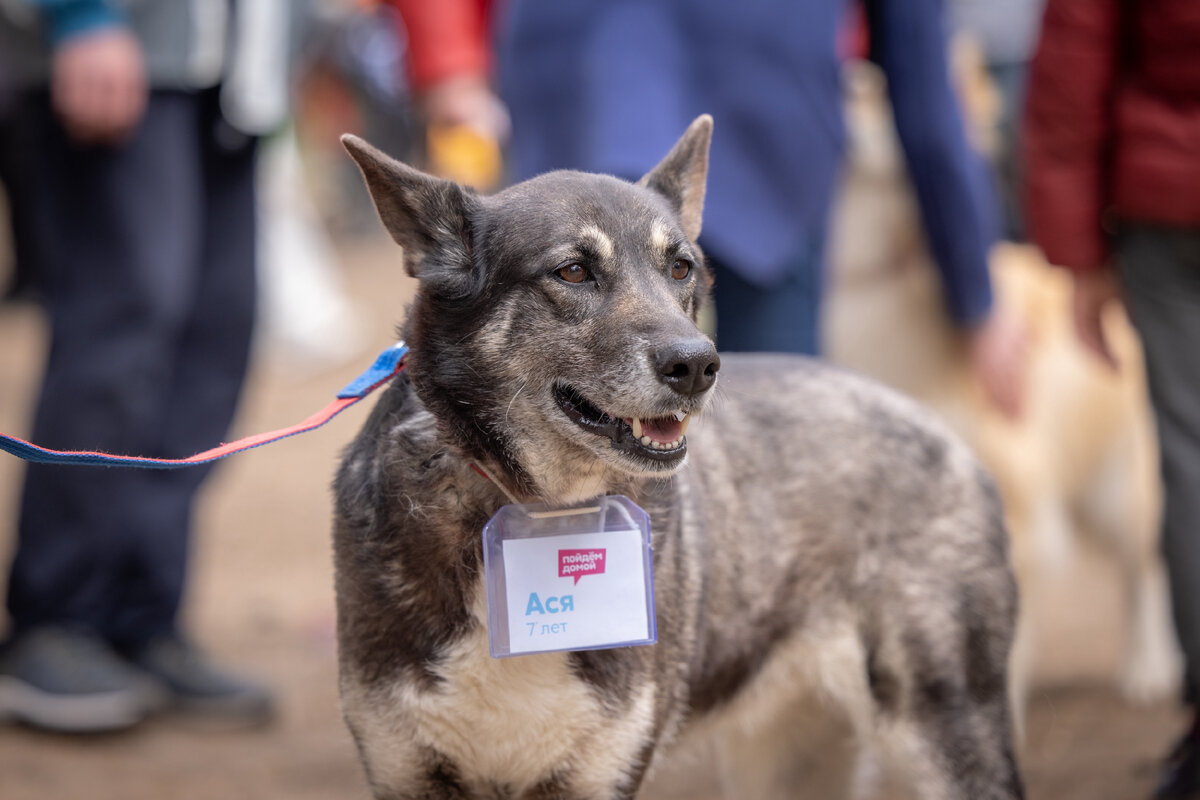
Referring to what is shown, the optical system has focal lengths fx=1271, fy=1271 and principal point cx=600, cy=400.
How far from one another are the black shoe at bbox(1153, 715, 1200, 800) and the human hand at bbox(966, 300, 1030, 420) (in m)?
1.18

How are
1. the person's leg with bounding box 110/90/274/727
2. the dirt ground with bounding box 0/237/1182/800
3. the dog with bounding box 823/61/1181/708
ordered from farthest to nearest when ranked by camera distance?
the dog with bounding box 823/61/1181/708 → the person's leg with bounding box 110/90/274/727 → the dirt ground with bounding box 0/237/1182/800

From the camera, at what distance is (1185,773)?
350 cm

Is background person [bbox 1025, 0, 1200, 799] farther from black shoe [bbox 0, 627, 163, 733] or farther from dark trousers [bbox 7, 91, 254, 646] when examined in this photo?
black shoe [bbox 0, 627, 163, 733]

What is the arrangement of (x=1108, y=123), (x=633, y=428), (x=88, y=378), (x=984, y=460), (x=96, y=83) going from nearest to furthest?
(x=633, y=428), (x=1108, y=123), (x=96, y=83), (x=88, y=378), (x=984, y=460)

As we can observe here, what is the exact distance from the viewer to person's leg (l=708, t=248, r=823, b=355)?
3.62 meters

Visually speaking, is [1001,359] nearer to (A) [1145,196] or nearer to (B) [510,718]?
(A) [1145,196]

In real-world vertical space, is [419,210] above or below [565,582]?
above

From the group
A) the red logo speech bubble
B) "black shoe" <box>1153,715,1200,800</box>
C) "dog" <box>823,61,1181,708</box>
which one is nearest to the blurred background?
"dog" <box>823,61,1181,708</box>

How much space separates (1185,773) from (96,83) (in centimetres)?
362

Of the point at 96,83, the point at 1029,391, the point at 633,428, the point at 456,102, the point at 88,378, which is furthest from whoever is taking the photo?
the point at 456,102

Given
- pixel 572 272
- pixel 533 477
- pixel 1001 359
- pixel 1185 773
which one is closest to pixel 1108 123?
pixel 1001 359


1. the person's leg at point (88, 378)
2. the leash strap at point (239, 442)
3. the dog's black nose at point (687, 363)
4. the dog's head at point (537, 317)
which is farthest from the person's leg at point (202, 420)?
the dog's black nose at point (687, 363)

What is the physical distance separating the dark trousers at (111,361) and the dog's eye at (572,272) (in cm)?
207

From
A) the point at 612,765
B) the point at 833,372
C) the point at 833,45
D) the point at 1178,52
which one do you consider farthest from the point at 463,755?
the point at 1178,52
